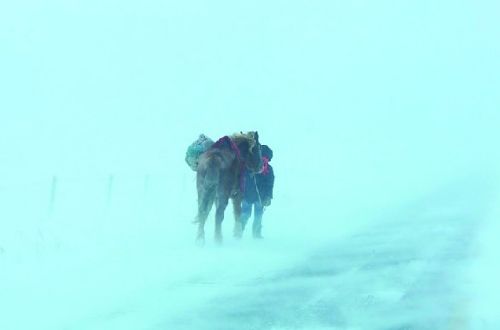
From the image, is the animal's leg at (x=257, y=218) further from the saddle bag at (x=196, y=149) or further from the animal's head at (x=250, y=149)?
the saddle bag at (x=196, y=149)

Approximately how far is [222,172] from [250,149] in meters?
0.81

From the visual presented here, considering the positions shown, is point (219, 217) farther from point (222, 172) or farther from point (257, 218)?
point (257, 218)

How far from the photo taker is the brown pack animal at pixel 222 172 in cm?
1373

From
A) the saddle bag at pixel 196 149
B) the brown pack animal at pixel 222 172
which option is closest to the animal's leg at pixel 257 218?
the brown pack animal at pixel 222 172

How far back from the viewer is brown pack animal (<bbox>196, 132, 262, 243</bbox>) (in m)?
13.7

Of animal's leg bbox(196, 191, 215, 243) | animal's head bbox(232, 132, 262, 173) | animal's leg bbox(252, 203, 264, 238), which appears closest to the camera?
animal's leg bbox(196, 191, 215, 243)

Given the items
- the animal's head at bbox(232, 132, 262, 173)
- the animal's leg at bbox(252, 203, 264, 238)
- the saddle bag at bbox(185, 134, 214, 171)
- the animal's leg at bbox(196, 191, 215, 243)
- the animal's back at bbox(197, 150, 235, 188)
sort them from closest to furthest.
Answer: the animal's back at bbox(197, 150, 235, 188) < the animal's leg at bbox(196, 191, 215, 243) < the saddle bag at bbox(185, 134, 214, 171) < the animal's head at bbox(232, 132, 262, 173) < the animal's leg at bbox(252, 203, 264, 238)

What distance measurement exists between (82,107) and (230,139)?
7464 cm

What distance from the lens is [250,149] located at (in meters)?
14.4

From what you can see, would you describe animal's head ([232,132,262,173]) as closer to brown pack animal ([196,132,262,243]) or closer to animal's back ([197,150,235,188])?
brown pack animal ([196,132,262,243])

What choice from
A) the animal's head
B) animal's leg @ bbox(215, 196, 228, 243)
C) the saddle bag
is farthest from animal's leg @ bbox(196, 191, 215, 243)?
the animal's head

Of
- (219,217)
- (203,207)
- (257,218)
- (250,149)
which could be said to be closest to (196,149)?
(250,149)

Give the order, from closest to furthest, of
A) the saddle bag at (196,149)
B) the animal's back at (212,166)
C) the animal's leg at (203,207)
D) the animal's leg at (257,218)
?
the animal's back at (212,166), the animal's leg at (203,207), the saddle bag at (196,149), the animal's leg at (257,218)

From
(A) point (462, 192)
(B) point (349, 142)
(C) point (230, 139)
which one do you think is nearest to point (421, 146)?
(B) point (349, 142)
